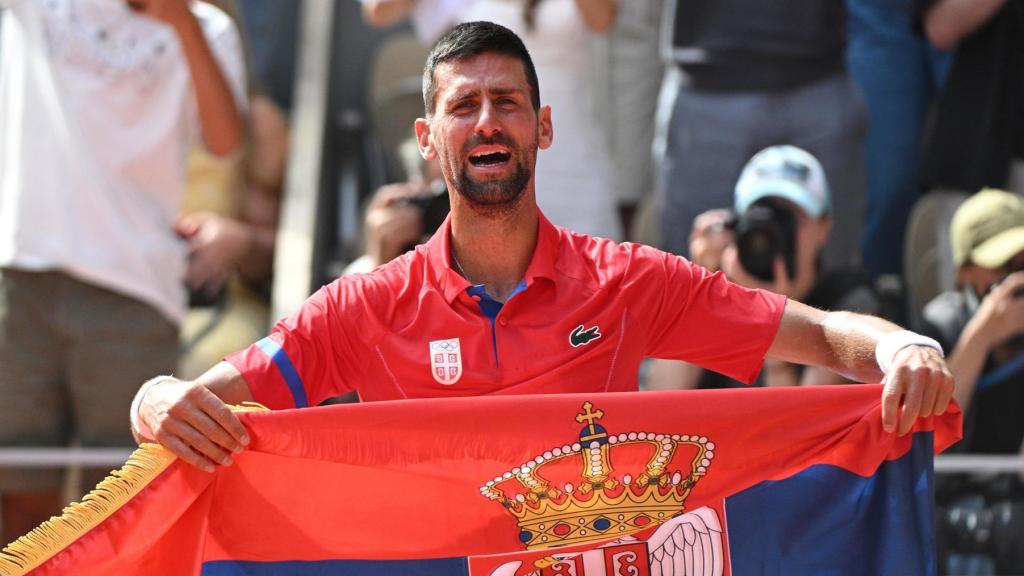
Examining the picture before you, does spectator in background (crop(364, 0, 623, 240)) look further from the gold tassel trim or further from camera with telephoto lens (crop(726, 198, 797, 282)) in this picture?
the gold tassel trim

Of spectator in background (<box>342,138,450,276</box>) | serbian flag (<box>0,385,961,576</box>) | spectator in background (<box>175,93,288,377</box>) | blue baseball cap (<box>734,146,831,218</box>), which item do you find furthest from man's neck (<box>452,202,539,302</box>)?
spectator in background (<box>175,93,288,377</box>)

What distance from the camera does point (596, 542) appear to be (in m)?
3.72

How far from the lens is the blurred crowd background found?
18.1ft

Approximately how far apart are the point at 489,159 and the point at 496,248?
24cm

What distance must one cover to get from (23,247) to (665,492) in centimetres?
278

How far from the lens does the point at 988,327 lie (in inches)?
218

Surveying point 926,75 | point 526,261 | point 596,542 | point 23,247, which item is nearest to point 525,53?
point 526,261

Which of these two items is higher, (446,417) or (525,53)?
(525,53)

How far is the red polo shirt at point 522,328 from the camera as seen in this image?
12.6ft

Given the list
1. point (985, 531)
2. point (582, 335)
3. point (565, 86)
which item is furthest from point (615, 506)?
point (565, 86)

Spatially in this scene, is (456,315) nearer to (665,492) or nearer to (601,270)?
(601,270)

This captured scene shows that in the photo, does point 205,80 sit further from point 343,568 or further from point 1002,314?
point 1002,314

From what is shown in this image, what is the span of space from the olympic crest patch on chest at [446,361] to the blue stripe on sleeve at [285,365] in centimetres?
32

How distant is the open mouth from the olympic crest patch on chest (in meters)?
0.43
